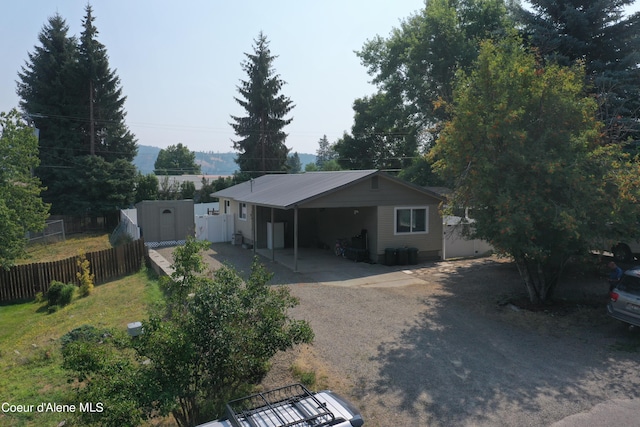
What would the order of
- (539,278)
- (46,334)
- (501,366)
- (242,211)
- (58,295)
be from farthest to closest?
(242,211), (58,295), (539,278), (46,334), (501,366)

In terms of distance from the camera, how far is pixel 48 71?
35031 mm

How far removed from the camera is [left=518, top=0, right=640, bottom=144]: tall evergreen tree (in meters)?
17.1

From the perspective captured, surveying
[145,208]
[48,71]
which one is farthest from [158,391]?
[48,71]

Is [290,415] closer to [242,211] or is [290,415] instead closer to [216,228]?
[242,211]

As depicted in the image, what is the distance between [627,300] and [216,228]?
19932 millimetres

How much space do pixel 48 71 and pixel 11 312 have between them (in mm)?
28940

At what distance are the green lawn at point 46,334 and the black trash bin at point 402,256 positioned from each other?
8.99m

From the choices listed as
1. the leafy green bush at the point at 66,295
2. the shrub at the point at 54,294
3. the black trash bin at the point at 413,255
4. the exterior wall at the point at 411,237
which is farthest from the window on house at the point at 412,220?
the shrub at the point at 54,294

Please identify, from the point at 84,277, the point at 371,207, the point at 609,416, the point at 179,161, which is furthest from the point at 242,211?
the point at 179,161

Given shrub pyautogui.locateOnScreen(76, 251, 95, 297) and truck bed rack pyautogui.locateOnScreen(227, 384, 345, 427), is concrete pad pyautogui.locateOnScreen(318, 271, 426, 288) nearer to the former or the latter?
shrub pyautogui.locateOnScreen(76, 251, 95, 297)

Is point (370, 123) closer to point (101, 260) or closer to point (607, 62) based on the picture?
point (607, 62)

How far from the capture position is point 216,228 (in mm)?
→ 24453

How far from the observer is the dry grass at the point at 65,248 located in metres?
22.4

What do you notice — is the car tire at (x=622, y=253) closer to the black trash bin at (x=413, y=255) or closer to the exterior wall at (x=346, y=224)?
the black trash bin at (x=413, y=255)
